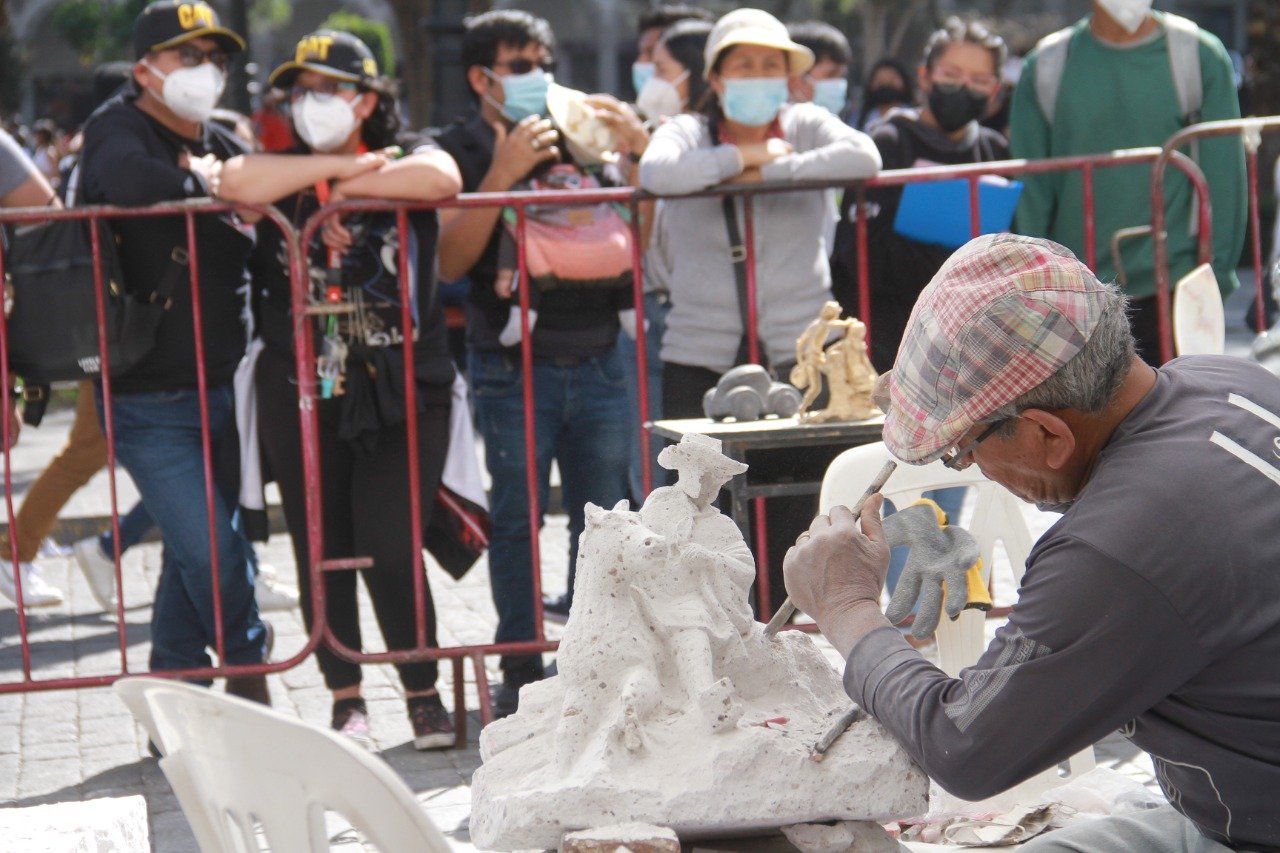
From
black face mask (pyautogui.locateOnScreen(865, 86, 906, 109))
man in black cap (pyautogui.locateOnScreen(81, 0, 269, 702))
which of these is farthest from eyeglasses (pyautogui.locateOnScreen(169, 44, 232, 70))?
black face mask (pyautogui.locateOnScreen(865, 86, 906, 109))

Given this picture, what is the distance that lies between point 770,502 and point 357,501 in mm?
1270

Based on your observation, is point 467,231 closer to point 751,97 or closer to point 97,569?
point 751,97

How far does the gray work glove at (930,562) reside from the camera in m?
2.93

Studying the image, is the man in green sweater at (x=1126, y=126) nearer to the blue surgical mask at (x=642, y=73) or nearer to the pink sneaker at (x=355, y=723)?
the blue surgical mask at (x=642, y=73)

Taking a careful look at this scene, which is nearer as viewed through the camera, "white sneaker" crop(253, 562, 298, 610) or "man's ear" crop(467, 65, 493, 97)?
"man's ear" crop(467, 65, 493, 97)

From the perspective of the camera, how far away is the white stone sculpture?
2.67 meters

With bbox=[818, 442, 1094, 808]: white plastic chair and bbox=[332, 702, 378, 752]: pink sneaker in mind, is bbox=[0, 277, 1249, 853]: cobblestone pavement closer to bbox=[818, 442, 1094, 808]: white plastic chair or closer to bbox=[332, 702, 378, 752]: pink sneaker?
bbox=[332, 702, 378, 752]: pink sneaker

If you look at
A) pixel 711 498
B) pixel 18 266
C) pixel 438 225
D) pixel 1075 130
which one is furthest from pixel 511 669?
pixel 1075 130

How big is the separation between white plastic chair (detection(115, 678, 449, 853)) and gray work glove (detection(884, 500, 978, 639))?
3.92ft

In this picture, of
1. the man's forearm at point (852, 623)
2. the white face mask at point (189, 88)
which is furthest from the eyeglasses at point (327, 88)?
the man's forearm at point (852, 623)

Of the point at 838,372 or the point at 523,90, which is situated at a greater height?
the point at 523,90

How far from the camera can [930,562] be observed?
9.66ft

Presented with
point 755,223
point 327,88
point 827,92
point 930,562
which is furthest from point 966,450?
point 827,92

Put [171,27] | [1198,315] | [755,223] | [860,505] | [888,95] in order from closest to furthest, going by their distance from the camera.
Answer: [860,505] < [1198,315] < [171,27] < [755,223] < [888,95]
